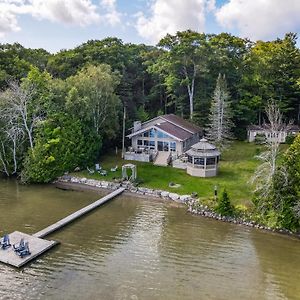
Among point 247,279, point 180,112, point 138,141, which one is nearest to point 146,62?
point 180,112

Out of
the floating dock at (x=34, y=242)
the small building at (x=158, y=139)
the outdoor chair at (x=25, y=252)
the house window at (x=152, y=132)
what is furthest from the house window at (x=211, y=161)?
the outdoor chair at (x=25, y=252)

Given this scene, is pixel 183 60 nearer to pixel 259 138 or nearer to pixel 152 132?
pixel 152 132

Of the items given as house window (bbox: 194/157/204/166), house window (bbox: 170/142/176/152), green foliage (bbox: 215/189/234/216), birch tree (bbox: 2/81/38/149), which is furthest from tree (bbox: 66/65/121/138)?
green foliage (bbox: 215/189/234/216)

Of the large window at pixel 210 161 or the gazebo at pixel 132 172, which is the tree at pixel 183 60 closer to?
the large window at pixel 210 161

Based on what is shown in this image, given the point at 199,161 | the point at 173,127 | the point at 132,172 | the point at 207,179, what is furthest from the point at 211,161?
the point at 173,127

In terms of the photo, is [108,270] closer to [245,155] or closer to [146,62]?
[245,155]

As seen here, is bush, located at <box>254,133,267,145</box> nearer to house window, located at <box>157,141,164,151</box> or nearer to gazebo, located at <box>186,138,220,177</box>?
house window, located at <box>157,141,164,151</box>

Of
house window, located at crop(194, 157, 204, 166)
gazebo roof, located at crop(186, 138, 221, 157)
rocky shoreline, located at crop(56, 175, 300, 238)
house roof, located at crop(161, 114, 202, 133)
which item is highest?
house roof, located at crop(161, 114, 202, 133)
